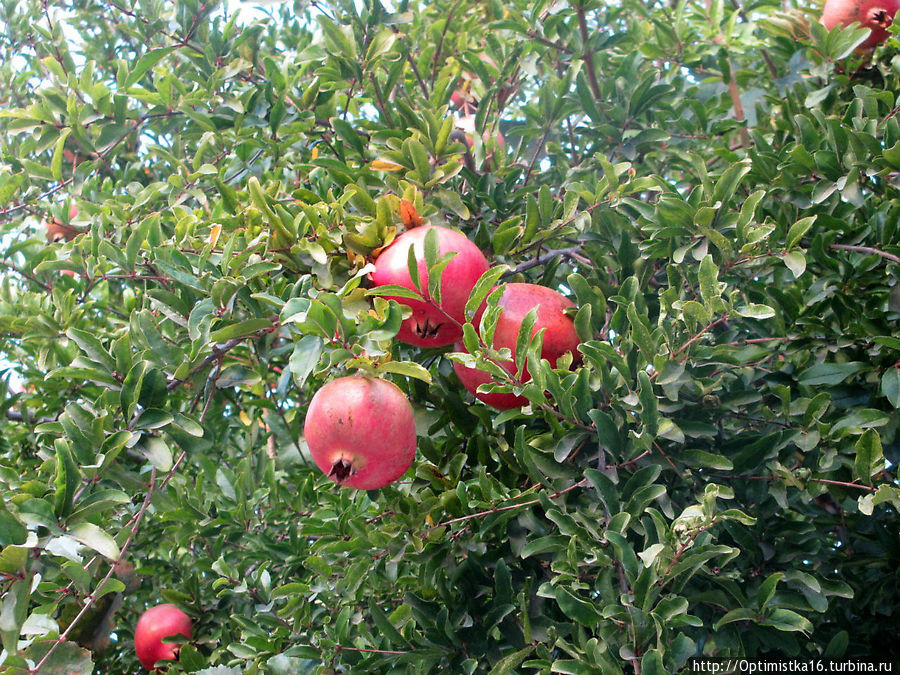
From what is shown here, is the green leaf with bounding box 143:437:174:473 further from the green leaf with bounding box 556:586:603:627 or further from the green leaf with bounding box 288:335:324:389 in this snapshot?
the green leaf with bounding box 556:586:603:627

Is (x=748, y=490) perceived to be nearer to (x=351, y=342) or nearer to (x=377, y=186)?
(x=351, y=342)

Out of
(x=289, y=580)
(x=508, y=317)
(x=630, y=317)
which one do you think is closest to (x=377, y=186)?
(x=508, y=317)

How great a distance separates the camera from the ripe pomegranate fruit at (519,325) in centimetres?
174

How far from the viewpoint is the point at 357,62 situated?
2324mm

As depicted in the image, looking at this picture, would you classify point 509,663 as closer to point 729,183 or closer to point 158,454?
point 158,454

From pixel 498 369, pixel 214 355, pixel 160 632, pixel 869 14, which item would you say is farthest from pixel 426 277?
pixel 869 14

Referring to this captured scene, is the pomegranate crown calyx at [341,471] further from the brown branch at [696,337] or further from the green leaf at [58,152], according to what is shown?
the green leaf at [58,152]

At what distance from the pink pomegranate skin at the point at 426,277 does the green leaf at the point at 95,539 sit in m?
0.72

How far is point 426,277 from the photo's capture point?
63.2 inches

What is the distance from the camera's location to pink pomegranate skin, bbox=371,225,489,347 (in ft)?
5.29

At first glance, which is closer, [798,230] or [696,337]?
[696,337]

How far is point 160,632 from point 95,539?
1.51 meters

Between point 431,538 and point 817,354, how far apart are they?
1139mm

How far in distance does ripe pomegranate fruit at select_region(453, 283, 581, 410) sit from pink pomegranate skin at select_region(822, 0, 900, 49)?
1608 millimetres
